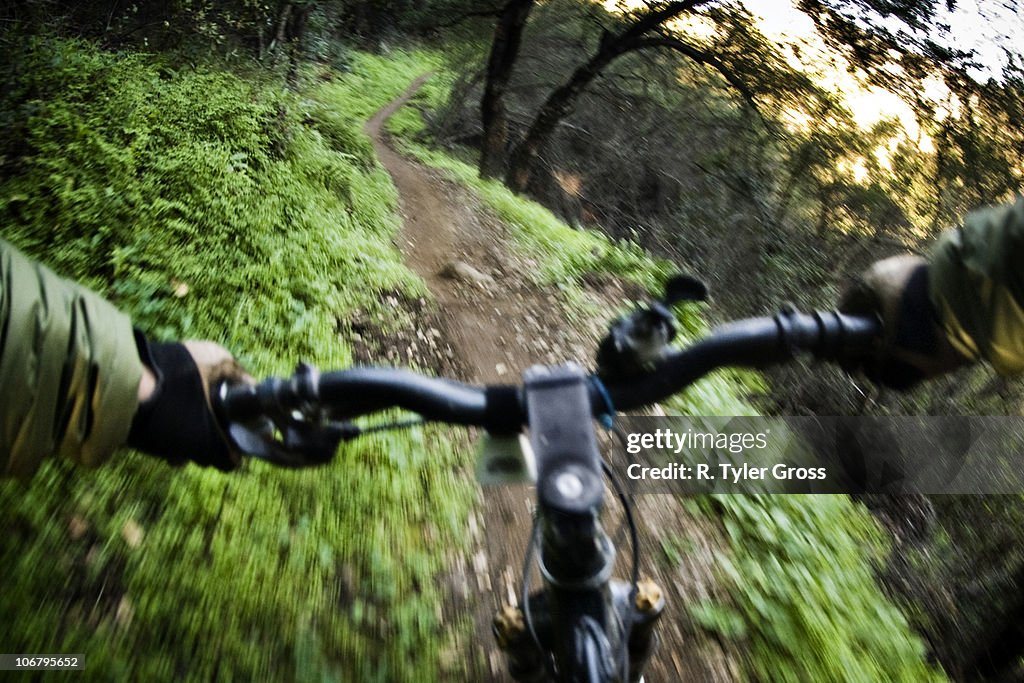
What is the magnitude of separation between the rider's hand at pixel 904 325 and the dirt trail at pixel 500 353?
209 centimetres

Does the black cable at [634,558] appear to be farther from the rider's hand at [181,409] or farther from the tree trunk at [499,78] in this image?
the tree trunk at [499,78]

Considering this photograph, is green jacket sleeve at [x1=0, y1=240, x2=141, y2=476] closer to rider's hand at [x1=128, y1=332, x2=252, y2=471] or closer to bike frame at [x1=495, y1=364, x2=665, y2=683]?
rider's hand at [x1=128, y1=332, x2=252, y2=471]

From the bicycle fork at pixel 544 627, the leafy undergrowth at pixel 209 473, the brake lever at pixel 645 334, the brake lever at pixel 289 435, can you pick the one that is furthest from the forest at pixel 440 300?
the brake lever at pixel 645 334

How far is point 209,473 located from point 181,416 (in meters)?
1.96

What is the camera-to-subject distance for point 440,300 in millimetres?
6277

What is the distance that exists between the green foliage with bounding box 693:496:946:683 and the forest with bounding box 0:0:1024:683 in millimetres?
18

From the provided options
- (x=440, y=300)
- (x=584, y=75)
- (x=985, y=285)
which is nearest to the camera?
(x=985, y=285)

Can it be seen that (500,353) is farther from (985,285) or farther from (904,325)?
(985,285)

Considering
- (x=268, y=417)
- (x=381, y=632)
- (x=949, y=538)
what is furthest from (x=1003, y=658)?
(x=268, y=417)

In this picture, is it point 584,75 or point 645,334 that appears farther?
point 584,75

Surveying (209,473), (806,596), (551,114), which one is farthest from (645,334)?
(551,114)

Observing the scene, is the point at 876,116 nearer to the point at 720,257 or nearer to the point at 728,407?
the point at 720,257

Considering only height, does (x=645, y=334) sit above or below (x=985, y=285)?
below

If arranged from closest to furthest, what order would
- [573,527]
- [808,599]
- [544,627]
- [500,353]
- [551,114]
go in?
[573,527] < [544,627] < [808,599] < [500,353] < [551,114]
